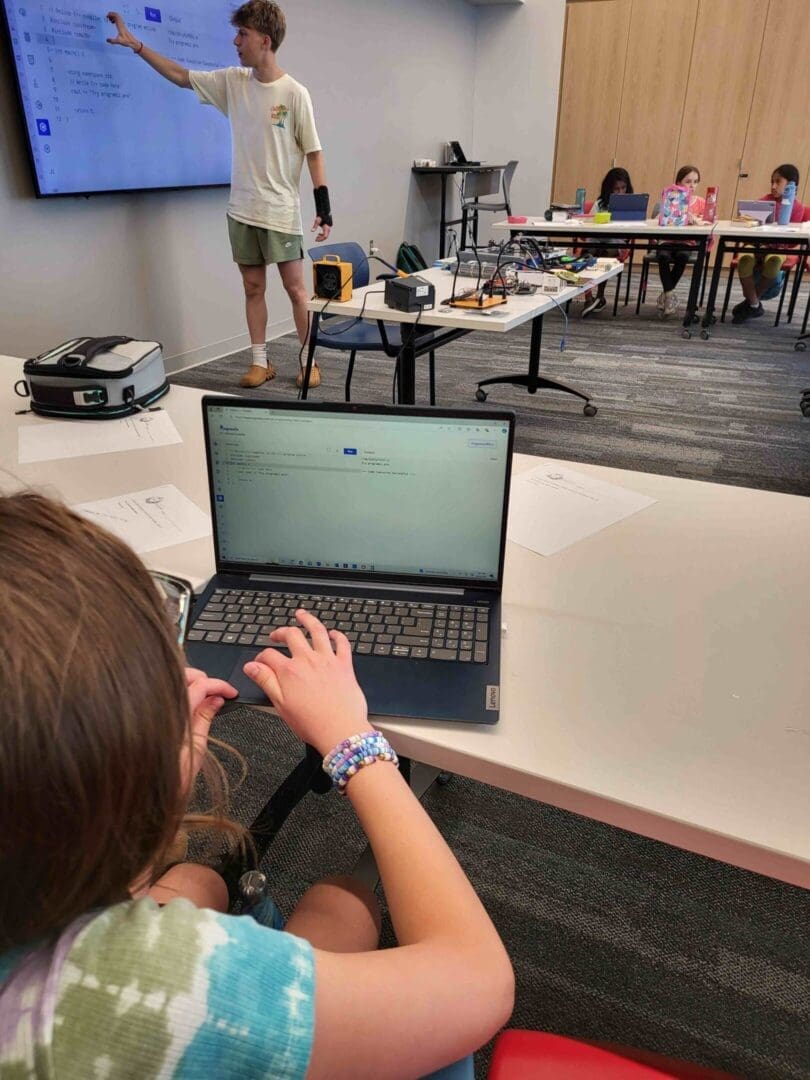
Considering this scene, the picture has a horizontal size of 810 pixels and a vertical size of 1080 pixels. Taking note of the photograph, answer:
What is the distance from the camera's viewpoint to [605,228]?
193 inches

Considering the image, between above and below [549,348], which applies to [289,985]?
above

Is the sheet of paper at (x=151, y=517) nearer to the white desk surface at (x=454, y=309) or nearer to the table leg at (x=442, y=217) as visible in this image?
the white desk surface at (x=454, y=309)

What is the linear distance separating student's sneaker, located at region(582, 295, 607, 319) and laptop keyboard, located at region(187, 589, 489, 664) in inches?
216

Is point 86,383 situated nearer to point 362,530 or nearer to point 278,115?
point 362,530

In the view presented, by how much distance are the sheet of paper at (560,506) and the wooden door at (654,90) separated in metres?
7.43

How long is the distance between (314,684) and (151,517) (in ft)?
1.74

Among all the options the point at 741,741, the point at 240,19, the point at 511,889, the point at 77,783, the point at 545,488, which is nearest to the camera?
the point at 77,783

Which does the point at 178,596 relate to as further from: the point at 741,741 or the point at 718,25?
the point at 718,25

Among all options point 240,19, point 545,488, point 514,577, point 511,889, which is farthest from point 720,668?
point 240,19

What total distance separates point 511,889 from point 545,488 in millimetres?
764

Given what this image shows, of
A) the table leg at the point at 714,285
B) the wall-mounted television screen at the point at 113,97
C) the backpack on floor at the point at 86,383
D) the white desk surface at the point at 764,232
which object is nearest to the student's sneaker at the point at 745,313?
the table leg at the point at 714,285

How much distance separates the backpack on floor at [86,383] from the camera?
151cm

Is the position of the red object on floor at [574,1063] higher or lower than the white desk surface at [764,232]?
lower

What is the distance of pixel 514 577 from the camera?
97 centimetres
